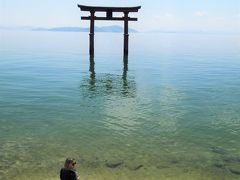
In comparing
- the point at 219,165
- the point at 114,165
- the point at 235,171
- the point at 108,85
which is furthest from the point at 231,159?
the point at 108,85

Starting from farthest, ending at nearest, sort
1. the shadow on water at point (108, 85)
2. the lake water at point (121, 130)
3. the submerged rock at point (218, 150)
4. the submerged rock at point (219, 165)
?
the shadow on water at point (108, 85) < the submerged rock at point (218, 150) < the submerged rock at point (219, 165) < the lake water at point (121, 130)

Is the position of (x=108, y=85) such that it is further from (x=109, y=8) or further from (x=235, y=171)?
(x=235, y=171)

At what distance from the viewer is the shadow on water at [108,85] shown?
2668cm

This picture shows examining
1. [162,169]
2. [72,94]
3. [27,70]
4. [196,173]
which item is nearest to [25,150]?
[162,169]

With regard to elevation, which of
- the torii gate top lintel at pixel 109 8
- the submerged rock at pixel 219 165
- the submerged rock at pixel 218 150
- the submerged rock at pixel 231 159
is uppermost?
the torii gate top lintel at pixel 109 8

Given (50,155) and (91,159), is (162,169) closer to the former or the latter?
(91,159)

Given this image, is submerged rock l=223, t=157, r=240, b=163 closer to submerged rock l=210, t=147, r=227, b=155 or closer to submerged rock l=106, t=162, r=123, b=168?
submerged rock l=210, t=147, r=227, b=155

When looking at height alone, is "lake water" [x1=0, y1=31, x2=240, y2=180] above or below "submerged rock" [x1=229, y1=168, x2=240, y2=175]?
above

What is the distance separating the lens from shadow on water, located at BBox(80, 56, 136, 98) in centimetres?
2668

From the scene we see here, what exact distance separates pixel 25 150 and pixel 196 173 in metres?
6.65

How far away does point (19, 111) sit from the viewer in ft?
67.8

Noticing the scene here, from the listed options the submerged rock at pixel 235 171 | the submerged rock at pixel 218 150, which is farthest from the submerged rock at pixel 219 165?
the submerged rock at pixel 218 150

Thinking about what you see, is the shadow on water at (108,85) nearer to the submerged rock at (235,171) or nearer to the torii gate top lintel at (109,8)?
the torii gate top lintel at (109,8)

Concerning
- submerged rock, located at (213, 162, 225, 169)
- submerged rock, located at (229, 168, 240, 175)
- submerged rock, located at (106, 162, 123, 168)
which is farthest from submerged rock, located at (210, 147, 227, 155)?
submerged rock, located at (106, 162, 123, 168)
